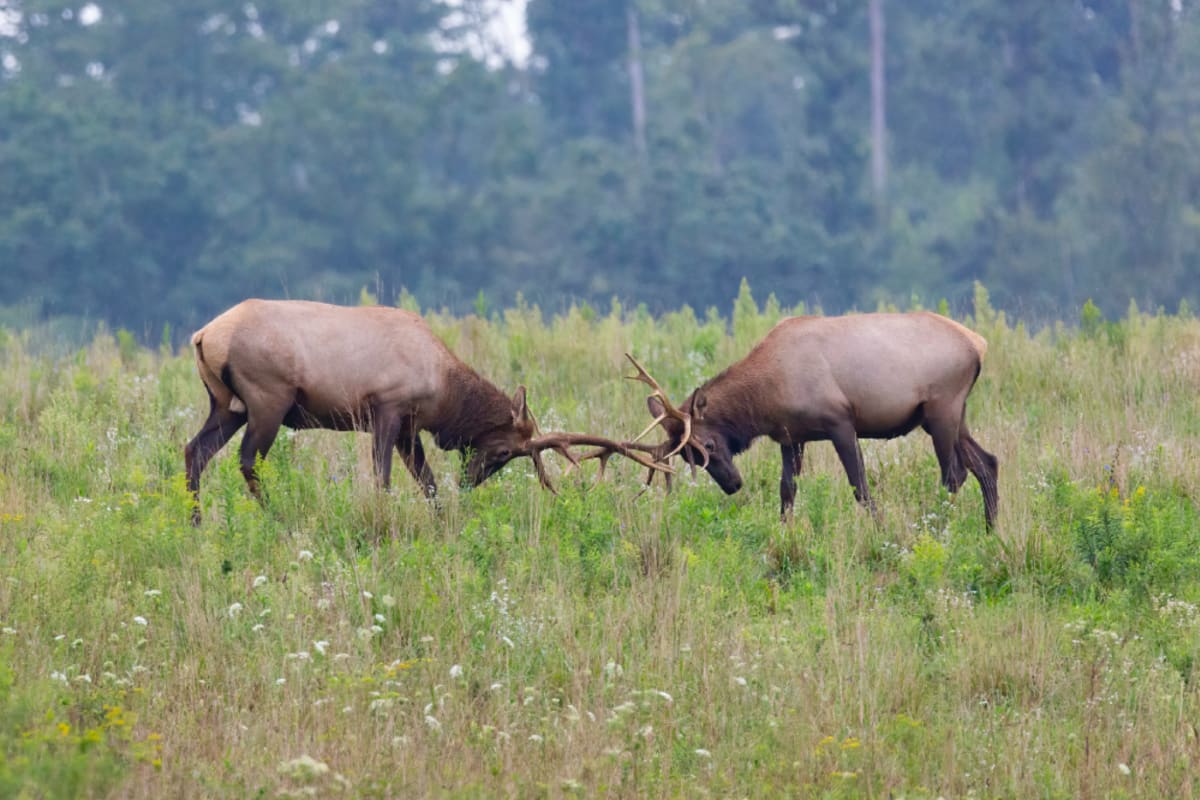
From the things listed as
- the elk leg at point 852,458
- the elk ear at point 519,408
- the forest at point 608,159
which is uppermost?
the elk ear at point 519,408

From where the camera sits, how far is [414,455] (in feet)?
34.4

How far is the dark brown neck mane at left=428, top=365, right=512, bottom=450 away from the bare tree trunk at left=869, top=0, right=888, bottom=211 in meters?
32.8

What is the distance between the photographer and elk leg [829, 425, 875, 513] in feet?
32.2

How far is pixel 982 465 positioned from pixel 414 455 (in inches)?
136

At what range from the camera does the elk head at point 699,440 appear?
1007cm

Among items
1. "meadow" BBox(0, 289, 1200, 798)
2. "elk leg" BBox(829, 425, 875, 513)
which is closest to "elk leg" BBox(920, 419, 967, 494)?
"meadow" BBox(0, 289, 1200, 798)

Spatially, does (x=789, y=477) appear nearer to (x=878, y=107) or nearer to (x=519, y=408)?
(x=519, y=408)

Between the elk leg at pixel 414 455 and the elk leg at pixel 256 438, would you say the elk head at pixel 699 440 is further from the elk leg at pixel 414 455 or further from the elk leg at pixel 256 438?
the elk leg at pixel 256 438

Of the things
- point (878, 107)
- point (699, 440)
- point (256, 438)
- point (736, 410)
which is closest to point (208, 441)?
point (256, 438)

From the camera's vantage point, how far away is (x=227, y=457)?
34.1 ft

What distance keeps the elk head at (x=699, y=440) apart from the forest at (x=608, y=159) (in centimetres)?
2433

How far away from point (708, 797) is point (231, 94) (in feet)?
125

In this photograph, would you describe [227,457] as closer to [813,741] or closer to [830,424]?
[830,424]

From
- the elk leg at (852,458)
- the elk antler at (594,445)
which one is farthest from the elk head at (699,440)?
the elk leg at (852,458)
